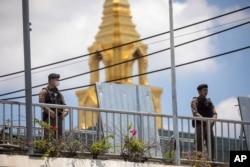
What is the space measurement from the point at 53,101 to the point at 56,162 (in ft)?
5.28

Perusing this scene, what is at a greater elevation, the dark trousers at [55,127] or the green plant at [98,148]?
the dark trousers at [55,127]

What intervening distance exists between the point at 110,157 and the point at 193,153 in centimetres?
224

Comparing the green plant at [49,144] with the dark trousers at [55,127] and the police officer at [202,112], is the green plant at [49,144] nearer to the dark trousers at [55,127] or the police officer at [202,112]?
the dark trousers at [55,127]

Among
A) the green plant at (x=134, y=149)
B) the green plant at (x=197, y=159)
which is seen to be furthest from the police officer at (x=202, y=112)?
the green plant at (x=134, y=149)

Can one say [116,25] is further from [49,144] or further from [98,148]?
[49,144]

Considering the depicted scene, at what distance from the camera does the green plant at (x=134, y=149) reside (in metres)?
25.4

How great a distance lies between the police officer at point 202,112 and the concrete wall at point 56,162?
1.68 m

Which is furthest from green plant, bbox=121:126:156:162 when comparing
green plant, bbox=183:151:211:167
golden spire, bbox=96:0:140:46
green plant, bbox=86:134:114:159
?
golden spire, bbox=96:0:140:46

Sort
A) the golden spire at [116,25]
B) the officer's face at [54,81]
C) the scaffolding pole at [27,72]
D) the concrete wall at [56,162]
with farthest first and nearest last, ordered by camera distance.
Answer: the golden spire at [116,25], the officer's face at [54,81], the scaffolding pole at [27,72], the concrete wall at [56,162]

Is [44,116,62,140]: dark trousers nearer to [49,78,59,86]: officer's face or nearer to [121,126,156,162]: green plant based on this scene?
[49,78,59,86]: officer's face

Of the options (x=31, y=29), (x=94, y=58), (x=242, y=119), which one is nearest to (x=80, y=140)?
(x=31, y=29)

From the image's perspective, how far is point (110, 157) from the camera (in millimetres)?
25062

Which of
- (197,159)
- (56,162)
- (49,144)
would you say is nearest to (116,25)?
(197,159)

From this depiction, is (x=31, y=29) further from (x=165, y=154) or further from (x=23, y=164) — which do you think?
(x=165, y=154)
